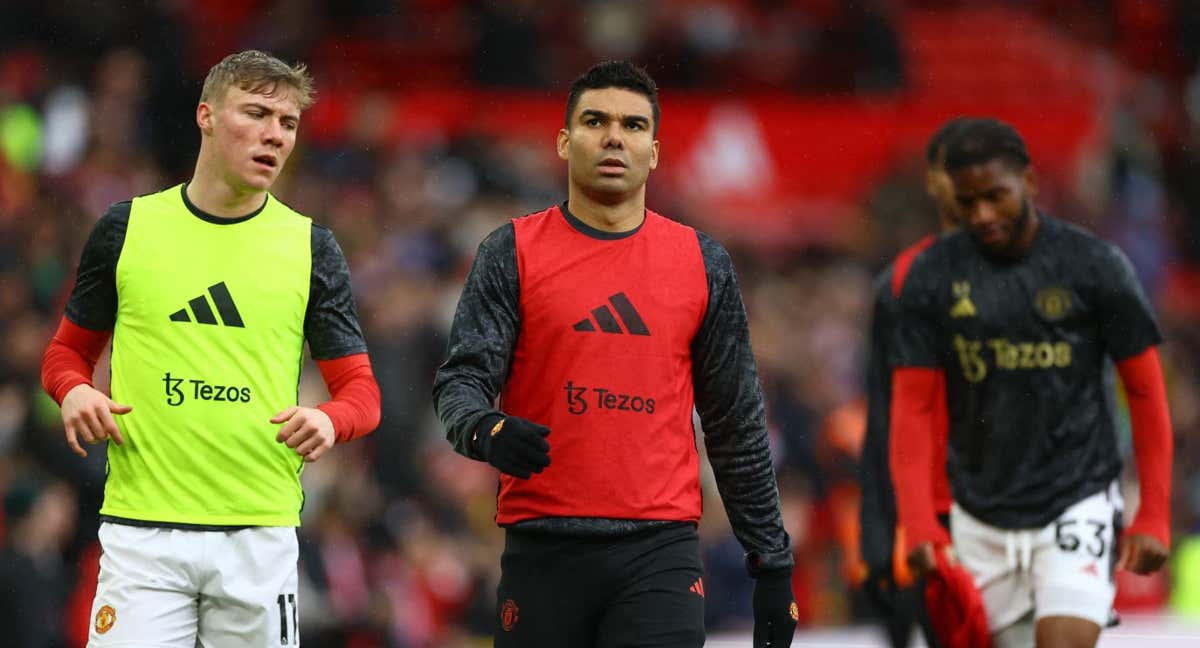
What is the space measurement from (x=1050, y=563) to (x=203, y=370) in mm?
3091

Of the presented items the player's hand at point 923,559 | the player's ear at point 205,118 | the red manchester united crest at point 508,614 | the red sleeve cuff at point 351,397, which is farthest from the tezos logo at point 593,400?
the player's hand at point 923,559

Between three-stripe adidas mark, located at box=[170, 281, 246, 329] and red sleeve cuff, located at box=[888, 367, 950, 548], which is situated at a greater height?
three-stripe adidas mark, located at box=[170, 281, 246, 329]

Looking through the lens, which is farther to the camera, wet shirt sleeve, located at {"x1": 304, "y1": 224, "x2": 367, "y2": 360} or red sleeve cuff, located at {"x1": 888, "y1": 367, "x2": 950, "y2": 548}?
red sleeve cuff, located at {"x1": 888, "y1": 367, "x2": 950, "y2": 548}

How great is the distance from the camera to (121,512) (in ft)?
17.9

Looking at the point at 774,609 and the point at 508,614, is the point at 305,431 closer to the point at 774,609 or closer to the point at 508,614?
the point at 508,614

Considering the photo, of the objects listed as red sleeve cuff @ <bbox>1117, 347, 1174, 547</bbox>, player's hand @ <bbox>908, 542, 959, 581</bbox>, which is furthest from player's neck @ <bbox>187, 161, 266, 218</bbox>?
red sleeve cuff @ <bbox>1117, 347, 1174, 547</bbox>

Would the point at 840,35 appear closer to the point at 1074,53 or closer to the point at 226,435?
the point at 1074,53

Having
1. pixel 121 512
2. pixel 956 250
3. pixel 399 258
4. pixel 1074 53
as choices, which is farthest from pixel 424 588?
pixel 1074 53

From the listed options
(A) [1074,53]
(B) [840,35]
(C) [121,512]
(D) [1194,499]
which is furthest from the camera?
(A) [1074,53]

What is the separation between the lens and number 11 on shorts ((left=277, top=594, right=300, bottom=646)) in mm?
5543

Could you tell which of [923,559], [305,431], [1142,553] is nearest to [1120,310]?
[1142,553]

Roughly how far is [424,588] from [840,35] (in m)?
8.62

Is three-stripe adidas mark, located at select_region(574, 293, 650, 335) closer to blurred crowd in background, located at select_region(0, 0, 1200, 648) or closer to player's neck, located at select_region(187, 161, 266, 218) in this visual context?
player's neck, located at select_region(187, 161, 266, 218)

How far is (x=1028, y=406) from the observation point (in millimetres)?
6840
